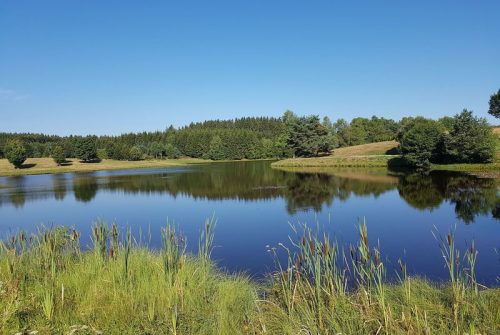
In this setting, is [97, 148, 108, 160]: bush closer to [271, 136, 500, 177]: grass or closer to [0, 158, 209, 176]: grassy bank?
[0, 158, 209, 176]: grassy bank

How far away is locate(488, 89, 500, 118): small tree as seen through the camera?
8220 cm

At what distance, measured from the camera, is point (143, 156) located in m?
125

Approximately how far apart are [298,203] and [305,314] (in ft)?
72.7

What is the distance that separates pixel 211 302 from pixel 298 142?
8500 centimetres

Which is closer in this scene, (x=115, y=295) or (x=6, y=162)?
(x=115, y=295)

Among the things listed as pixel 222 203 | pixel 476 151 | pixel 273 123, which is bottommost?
pixel 222 203

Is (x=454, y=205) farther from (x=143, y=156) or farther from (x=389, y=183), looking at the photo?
(x=143, y=156)

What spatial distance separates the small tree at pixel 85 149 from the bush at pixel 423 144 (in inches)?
3297

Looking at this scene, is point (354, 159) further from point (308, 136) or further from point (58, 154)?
point (58, 154)

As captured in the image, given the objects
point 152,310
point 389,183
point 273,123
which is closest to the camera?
point 152,310

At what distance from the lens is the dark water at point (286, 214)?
1530 centimetres

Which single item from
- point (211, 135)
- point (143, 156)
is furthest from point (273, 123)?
point (143, 156)

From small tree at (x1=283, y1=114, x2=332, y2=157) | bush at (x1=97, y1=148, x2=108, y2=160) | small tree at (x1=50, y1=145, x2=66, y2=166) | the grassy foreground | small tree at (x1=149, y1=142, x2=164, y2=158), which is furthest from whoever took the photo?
small tree at (x1=149, y1=142, x2=164, y2=158)

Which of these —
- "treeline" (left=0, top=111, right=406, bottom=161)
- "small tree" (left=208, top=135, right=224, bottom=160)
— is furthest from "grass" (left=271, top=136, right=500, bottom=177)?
"small tree" (left=208, top=135, right=224, bottom=160)
